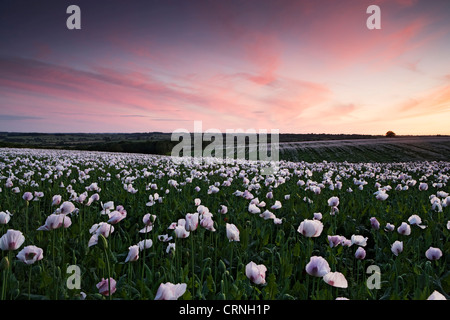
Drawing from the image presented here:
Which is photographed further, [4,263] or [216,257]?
[216,257]

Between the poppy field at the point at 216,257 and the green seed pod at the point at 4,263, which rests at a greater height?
the green seed pod at the point at 4,263

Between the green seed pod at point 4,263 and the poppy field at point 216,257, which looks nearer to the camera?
the green seed pod at point 4,263

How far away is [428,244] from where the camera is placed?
3.85 meters

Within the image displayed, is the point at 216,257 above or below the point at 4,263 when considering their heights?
below

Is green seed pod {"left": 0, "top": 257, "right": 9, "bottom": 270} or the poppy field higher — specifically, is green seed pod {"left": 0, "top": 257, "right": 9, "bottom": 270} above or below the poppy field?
above

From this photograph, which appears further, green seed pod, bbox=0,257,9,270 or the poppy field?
the poppy field

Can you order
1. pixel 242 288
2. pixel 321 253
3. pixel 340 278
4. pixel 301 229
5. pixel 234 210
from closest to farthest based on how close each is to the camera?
pixel 340 278 < pixel 242 288 < pixel 301 229 < pixel 321 253 < pixel 234 210
